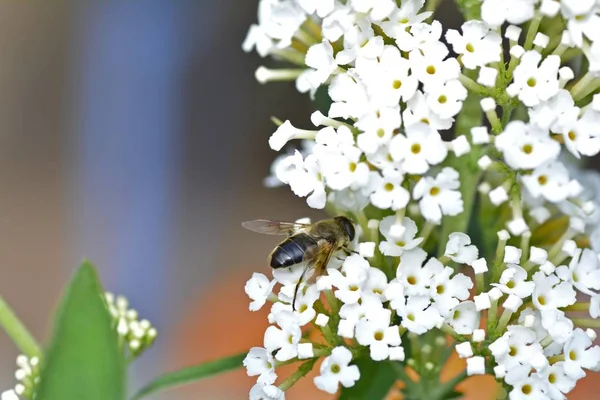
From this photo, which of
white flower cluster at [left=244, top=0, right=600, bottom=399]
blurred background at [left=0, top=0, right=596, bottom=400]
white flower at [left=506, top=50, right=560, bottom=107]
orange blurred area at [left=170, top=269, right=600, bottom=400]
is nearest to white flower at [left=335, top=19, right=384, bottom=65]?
white flower cluster at [left=244, top=0, right=600, bottom=399]

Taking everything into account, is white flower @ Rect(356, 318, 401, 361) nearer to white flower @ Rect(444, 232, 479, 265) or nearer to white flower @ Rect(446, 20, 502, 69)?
white flower @ Rect(444, 232, 479, 265)

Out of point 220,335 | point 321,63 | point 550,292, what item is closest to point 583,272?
point 550,292

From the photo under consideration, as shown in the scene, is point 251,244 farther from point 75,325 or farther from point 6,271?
point 75,325

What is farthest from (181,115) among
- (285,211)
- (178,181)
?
(285,211)

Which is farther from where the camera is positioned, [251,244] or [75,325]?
[251,244]

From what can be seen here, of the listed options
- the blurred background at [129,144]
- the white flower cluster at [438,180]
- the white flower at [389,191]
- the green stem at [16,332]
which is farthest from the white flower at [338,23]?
the blurred background at [129,144]
